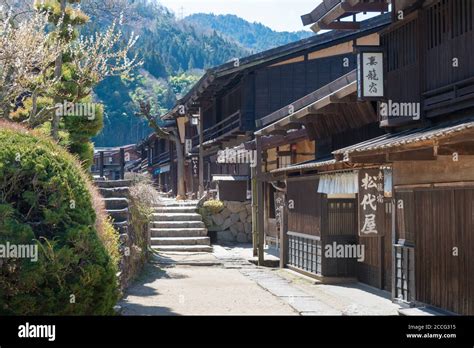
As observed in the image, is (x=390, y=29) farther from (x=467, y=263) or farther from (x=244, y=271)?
(x=244, y=271)

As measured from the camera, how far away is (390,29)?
1398 centimetres

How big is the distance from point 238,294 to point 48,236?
26.1 ft

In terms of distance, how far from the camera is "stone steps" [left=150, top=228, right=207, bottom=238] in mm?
26222

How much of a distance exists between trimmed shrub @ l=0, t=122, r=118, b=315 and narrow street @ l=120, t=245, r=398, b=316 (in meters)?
3.89

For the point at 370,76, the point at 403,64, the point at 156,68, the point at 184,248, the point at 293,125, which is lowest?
Result: the point at 184,248

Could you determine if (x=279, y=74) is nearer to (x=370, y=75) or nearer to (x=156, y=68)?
(x=370, y=75)

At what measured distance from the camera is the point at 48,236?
781cm

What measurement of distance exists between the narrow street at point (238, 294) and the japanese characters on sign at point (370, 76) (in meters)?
4.20

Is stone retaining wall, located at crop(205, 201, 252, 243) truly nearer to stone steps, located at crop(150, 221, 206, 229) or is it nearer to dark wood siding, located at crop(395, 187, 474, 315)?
stone steps, located at crop(150, 221, 206, 229)

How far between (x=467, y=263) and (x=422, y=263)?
5.44 ft

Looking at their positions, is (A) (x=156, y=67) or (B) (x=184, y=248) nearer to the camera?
(B) (x=184, y=248)

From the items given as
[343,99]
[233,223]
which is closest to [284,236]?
[343,99]
